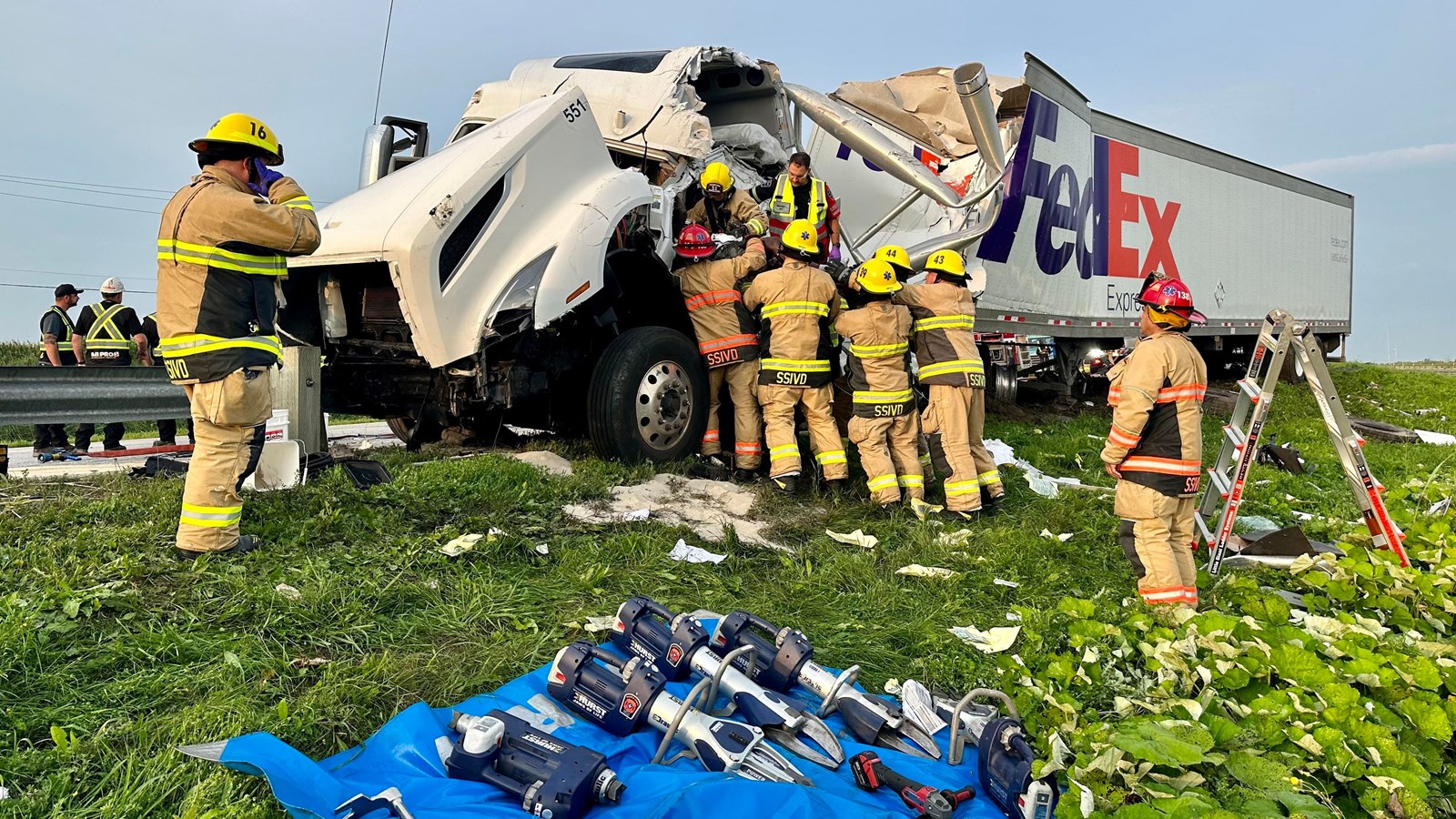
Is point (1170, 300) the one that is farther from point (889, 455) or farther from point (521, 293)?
point (521, 293)

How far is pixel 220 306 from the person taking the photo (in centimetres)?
377

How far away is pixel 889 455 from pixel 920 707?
324 cm

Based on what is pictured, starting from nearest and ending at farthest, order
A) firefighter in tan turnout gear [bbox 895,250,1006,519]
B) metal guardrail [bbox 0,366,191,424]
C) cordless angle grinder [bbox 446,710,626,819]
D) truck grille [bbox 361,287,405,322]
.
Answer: cordless angle grinder [bbox 446,710,626,819]
truck grille [bbox 361,287,405,322]
metal guardrail [bbox 0,366,191,424]
firefighter in tan turnout gear [bbox 895,250,1006,519]

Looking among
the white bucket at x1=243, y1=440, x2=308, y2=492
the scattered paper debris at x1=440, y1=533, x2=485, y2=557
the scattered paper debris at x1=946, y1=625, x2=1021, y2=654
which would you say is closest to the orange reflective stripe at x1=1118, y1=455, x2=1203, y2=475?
the scattered paper debris at x1=946, y1=625, x2=1021, y2=654

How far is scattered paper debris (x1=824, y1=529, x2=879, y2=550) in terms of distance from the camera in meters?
4.86

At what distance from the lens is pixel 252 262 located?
3855 millimetres

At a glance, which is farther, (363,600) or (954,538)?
(954,538)

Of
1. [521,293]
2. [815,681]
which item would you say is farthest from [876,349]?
[815,681]

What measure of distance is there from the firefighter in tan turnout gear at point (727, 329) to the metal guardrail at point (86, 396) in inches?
128

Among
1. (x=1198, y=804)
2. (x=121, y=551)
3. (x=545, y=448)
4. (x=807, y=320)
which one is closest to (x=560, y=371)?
(x=545, y=448)

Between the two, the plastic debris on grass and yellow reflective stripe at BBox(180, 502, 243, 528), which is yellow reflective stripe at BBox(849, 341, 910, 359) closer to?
the plastic debris on grass

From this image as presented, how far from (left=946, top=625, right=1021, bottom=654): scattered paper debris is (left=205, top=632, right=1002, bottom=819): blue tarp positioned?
711 millimetres

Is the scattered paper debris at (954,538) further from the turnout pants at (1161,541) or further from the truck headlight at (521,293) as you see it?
the truck headlight at (521,293)

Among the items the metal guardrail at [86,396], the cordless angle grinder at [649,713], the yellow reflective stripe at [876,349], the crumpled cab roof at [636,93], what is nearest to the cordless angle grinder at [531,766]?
the cordless angle grinder at [649,713]
